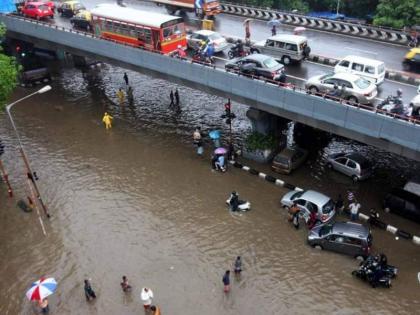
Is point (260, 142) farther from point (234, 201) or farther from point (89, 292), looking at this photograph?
point (89, 292)

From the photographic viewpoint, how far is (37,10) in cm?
4147

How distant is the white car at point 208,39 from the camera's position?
3303 cm

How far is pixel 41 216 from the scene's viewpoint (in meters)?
26.0

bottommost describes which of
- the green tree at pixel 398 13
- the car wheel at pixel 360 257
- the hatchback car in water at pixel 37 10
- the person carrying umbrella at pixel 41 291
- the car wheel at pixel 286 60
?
the car wheel at pixel 360 257

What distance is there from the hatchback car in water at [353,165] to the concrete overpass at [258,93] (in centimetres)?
423

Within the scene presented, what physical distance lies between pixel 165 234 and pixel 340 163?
12.0 meters

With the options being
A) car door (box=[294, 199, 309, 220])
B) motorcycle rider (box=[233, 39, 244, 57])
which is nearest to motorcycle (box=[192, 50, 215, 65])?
motorcycle rider (box=[233, 39, 244, 57])

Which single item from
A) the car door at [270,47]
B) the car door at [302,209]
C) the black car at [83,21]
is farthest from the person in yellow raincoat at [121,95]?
the car door at [302,209]

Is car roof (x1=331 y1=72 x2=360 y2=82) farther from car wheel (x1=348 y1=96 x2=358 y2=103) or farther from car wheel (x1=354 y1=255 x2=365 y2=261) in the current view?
car wheel (x1=354 y1=255 x2=365 y2=261)

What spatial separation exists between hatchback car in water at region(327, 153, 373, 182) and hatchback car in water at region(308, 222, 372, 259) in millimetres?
5403

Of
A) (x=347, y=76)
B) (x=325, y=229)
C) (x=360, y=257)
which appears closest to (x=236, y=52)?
(x=347, y=76)

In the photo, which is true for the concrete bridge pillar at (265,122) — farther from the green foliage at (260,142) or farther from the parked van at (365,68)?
the parked van at (365,68)

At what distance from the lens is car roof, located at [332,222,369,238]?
21.5 meters

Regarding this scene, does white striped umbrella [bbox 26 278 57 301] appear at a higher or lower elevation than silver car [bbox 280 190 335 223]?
higher
